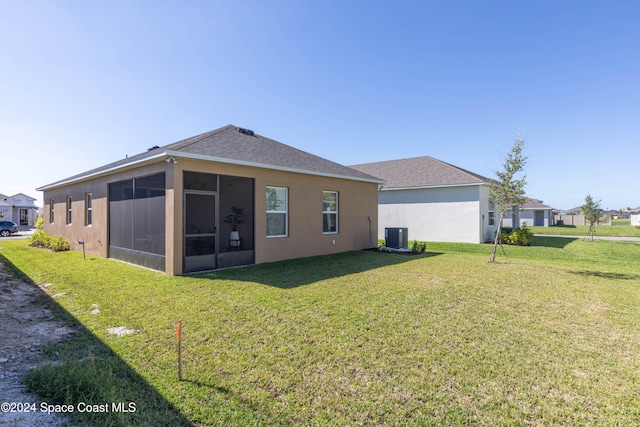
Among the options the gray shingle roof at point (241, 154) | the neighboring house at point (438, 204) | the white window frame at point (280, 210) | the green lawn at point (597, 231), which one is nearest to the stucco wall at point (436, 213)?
the neighboring house at point (438, 204)

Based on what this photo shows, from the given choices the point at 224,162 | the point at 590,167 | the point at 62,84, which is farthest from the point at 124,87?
the point at 590,167

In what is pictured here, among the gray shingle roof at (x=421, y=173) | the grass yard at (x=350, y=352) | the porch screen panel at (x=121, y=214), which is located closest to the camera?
the grass yard at (x=350, y=352)

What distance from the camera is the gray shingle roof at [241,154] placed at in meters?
7.93

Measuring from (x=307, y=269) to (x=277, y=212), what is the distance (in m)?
2.48

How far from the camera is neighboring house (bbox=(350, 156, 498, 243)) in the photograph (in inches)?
664

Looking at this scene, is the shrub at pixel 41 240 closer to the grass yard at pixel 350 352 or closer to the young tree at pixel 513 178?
the grass yard at pixel 350 352

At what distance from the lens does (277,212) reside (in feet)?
32.9

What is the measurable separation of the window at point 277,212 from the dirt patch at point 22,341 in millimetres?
5773

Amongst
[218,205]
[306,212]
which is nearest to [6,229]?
[218,205]

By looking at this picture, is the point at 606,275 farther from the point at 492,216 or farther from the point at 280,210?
the point at 492,216

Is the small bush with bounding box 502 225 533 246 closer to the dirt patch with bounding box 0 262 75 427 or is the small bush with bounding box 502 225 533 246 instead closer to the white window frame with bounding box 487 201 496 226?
the white window frame with bounding box 487 201 496 226

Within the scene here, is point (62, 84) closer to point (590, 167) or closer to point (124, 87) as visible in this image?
point (124, 87)

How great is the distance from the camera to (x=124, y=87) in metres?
10.9

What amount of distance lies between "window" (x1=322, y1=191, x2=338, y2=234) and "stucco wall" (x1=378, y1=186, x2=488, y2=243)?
8.12m
